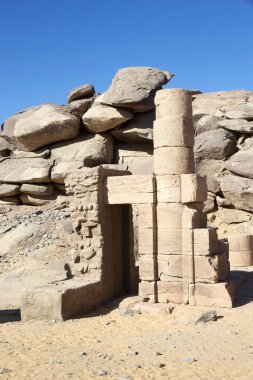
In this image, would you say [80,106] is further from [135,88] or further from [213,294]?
[213,294]

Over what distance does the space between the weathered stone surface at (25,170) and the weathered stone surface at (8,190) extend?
0.31 metres

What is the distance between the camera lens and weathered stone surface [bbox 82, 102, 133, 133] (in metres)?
23.0

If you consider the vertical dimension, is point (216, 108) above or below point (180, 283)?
above

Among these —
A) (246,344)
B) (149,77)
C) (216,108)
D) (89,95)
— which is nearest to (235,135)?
(216,108)

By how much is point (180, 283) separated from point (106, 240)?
2.28 m

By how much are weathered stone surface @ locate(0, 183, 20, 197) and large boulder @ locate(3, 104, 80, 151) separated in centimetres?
276

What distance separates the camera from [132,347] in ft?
25.7

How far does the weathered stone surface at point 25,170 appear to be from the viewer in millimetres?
23234

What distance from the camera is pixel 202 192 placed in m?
10.7

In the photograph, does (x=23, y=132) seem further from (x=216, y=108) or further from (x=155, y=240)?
(x=155, y=240)

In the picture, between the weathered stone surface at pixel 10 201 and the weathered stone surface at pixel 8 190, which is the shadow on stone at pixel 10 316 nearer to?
the weathered stone surface at pixel 8 190

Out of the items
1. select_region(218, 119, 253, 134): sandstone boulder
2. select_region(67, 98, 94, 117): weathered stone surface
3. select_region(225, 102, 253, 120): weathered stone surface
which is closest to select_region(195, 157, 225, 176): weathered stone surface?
select_region(218, 119, 253, 134): sandstone boulder

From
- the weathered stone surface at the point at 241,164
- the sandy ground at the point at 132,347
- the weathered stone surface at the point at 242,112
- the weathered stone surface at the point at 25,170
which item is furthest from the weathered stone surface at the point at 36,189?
the sandy ground at the point at 132,347

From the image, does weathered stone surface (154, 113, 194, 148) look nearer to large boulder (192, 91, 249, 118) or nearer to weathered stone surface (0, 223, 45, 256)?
weathered stone surface (0, 223, 45, 256)
